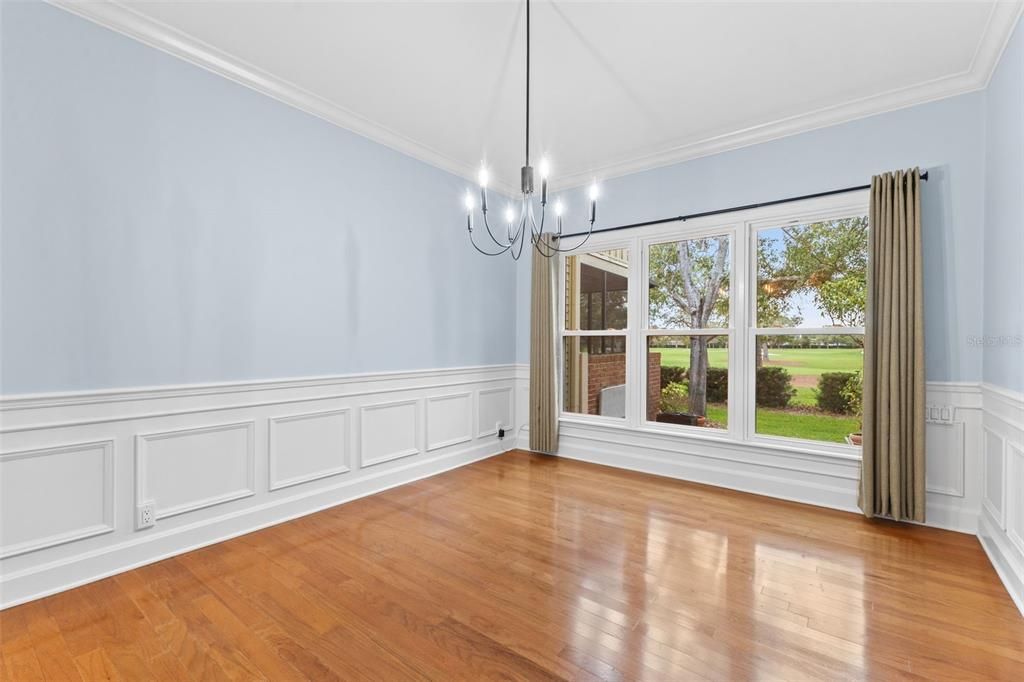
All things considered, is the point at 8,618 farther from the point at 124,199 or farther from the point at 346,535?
the point at 124,199

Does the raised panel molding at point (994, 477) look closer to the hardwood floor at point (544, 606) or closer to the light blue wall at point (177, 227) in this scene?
the hardwood floor at point (544, 606)

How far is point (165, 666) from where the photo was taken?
175cm

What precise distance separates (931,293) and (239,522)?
15.2ft

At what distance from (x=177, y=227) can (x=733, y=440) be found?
4104 millimetres

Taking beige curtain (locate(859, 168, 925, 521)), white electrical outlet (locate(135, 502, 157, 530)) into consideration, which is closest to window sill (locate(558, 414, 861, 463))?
beige curtain (locate(859, 168, 925, 521))

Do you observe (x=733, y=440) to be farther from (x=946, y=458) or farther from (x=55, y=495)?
(x=55, y=495)

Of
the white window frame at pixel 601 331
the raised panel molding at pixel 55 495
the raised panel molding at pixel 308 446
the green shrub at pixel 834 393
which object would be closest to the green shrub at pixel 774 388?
the green shrub at pixel 834 393

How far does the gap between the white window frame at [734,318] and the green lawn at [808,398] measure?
0.10 metres

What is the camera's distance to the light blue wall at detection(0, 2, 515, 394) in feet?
7.22

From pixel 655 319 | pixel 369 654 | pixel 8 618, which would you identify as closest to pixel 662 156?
pixel 655 319

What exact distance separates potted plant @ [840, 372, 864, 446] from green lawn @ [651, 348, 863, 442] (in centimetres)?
4

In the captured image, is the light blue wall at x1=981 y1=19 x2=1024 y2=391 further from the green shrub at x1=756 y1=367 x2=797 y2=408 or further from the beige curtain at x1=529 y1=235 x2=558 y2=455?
the beige curtain at x1=529 y1=235 x2=558 y2=455

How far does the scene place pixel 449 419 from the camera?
14.5 feet

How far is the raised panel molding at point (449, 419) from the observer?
4246 millimetres
